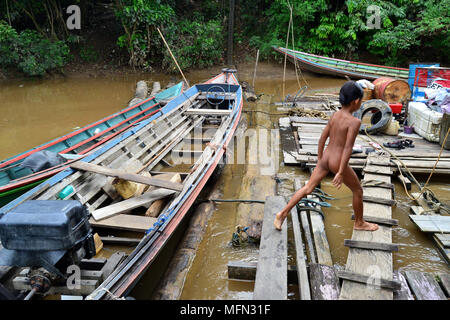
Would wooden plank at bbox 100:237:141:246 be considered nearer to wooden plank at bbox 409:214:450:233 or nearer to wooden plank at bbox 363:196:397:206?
wooden plank at bbox 363:196:397:206

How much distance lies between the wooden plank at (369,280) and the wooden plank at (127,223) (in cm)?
210

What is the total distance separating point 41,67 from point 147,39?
4633 millimetres

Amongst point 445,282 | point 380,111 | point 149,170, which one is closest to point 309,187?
point 445,282

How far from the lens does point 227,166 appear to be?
5969 millimetres

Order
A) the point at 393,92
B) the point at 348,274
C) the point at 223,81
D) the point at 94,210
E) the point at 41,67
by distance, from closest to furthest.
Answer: the point at 348,274, the point at 94,210, the point at 393,92, the point at 223,81, the point at 41,67

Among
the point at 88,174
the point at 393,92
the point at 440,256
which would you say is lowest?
the point at 440,256

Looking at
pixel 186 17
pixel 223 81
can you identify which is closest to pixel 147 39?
pixel 186 17

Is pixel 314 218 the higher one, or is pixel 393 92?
pixel 393 92

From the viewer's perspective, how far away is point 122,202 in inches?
155

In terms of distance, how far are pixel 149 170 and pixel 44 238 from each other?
2537 mm

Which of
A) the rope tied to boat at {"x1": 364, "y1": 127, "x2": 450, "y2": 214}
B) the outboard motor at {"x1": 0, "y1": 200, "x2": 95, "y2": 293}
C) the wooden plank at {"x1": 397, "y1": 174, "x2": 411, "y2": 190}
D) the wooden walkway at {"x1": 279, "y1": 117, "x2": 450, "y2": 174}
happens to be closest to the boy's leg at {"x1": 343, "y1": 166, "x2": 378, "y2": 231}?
the rope tied to boat at {"x1": 364, "y1": 127, "x2": 450, "y2": 214}

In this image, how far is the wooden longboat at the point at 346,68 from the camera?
520 inches
